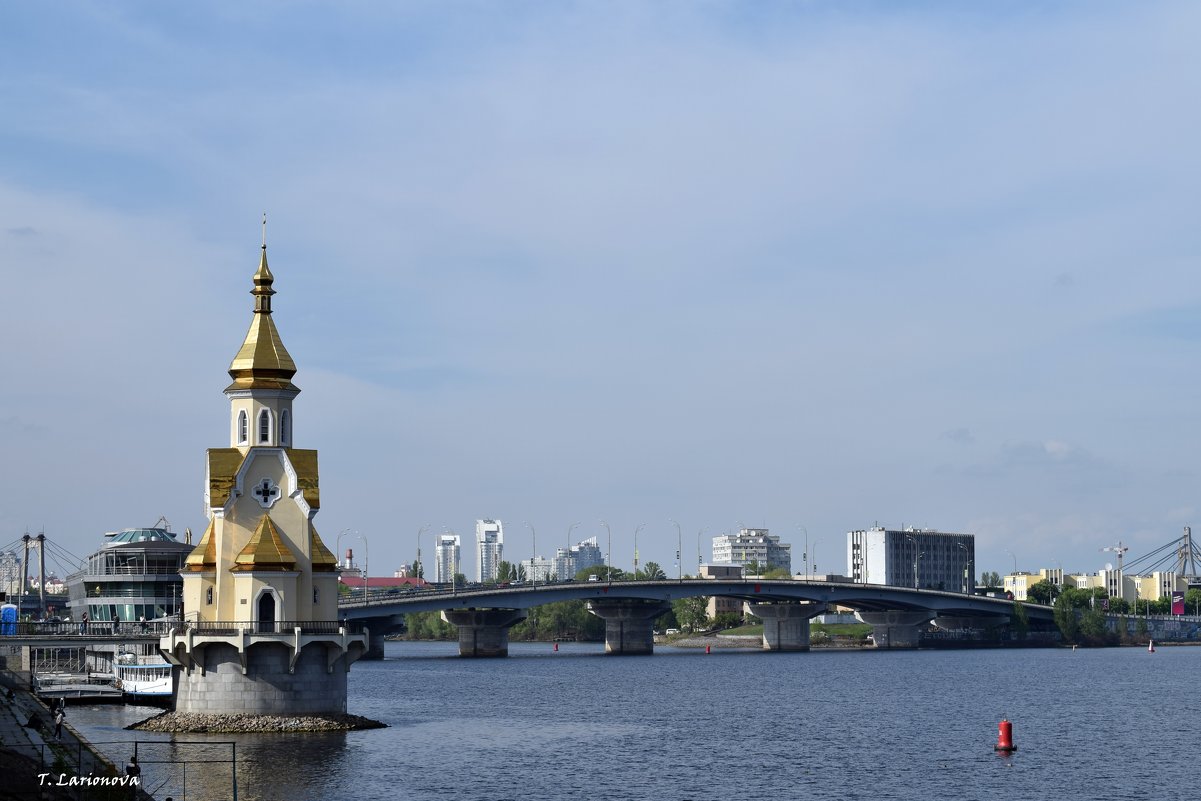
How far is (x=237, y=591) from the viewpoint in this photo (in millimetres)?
84562

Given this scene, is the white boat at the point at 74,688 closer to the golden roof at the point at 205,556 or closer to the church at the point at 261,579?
the church at the point at 261,579

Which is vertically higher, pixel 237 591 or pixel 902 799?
pixel 237 591

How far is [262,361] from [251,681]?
699 inches

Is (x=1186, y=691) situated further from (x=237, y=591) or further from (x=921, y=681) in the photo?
(x=237, y=591)

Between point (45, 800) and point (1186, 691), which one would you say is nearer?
point (45, 800)

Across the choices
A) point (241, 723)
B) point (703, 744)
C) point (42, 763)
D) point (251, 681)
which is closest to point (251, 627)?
point (251, 681)

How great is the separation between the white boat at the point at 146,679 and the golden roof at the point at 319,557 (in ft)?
85.2

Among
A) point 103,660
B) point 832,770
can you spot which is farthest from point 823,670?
point 832,770

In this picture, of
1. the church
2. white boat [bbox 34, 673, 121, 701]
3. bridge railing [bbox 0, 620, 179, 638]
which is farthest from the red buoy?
white boat [bbox 34, 673, 121, 701]

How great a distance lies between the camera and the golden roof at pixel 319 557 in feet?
284

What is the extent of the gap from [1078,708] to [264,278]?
222 ft

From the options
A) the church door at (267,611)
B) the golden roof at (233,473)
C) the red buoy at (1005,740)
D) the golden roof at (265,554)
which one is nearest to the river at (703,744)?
the red buoy at (1005,740)

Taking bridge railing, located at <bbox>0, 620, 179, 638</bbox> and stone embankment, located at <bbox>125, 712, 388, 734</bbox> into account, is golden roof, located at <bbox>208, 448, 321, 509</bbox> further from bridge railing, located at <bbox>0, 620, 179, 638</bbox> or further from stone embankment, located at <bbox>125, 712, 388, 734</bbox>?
bridge railing, located at <bbox>0, 620, 179, 638</bbox>

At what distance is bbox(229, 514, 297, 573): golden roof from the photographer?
84250 millimetres
